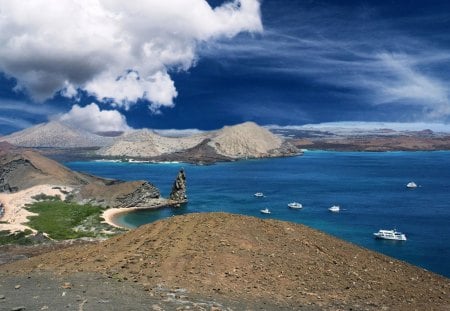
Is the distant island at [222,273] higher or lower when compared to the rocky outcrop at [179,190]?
higher

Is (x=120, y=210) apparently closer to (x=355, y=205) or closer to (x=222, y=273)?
(x=355, y=205)

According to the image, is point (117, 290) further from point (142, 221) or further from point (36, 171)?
point (36, 171)

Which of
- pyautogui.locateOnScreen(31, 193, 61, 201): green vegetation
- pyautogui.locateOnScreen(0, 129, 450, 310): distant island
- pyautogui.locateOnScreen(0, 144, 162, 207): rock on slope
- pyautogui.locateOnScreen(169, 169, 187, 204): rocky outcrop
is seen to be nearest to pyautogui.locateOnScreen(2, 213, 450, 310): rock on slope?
pyautogui.locateOnScreen(0, 129, 450, 310): distant island

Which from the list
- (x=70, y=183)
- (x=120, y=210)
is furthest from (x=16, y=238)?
(x=70, y=183)

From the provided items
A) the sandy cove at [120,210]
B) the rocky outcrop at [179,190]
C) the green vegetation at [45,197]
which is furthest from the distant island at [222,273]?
the rocky outcrop at [179,190]

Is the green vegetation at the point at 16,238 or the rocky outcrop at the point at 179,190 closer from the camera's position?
the green vegetation at the point at 16,238

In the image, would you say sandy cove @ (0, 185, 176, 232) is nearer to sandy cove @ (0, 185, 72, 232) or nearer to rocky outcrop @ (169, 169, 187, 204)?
sandy cove @ (0, 185, 72, 232)

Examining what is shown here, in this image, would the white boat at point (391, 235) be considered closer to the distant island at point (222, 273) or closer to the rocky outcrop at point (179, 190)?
the distant island at point (222, 273)

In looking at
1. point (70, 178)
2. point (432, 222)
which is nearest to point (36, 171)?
point (70, 178)
